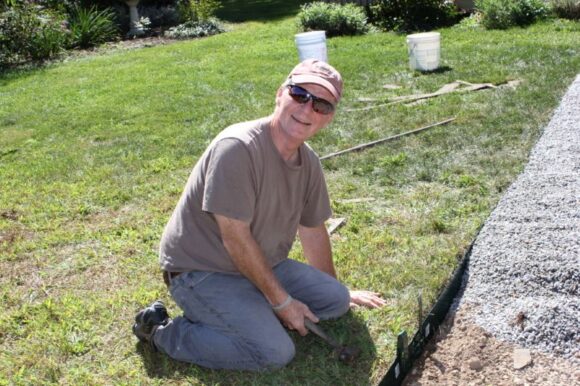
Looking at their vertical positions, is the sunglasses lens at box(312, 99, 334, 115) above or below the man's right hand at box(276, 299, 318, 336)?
above

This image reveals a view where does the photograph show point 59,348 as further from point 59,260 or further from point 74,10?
point 74,10

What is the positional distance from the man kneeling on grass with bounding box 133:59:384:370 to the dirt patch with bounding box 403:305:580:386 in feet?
1.78

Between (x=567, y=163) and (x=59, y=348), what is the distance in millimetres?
4223

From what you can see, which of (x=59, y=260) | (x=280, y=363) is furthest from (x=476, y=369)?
(x=59, y=260)

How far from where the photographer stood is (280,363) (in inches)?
130

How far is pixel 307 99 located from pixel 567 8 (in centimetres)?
1121

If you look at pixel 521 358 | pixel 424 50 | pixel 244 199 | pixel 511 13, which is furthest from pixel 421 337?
pixel 511 13

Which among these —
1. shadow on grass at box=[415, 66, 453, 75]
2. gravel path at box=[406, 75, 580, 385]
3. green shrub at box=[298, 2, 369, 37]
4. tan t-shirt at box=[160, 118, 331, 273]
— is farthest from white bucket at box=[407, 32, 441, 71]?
tan t-shirt at box=[160, 118, 331, 273]

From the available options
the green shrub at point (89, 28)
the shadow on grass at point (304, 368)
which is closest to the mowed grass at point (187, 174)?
the shadow on grass at point (304, 368)

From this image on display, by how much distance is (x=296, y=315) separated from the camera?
3.33 meters

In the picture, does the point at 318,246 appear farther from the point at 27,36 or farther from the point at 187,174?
the point at 27,36

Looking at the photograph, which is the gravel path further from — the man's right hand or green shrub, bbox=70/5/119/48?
green shrub, bbox=70/5/119/48

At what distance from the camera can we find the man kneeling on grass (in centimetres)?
315

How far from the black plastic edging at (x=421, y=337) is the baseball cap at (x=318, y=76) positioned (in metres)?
1.13
